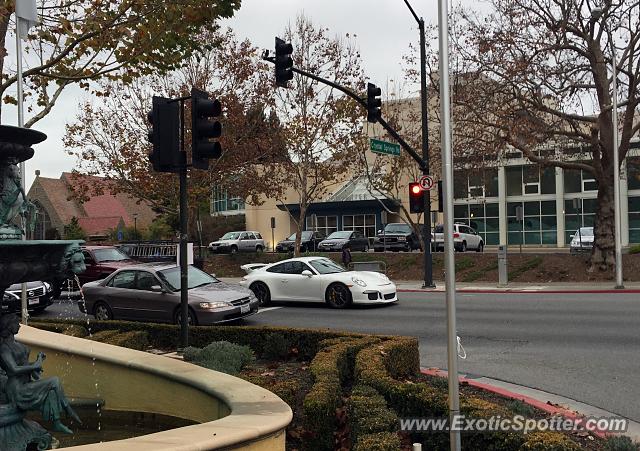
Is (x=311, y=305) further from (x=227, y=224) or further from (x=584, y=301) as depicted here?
(x=227, y=224)

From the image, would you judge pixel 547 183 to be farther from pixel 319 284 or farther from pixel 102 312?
pixel 102 312

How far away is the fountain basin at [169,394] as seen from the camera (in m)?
4.08

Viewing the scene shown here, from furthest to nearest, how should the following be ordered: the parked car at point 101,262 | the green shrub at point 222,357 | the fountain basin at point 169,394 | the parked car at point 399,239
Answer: the parked car at point 399,239 → the parked car at point 101,262 → the green shrub at point 222,357 → the fountain basin at point 169,394

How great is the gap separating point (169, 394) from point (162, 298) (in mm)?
7846

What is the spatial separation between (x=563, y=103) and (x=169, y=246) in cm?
1867

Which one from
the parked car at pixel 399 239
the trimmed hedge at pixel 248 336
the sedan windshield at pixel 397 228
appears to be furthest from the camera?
the sedan windshield at pixel 397 228

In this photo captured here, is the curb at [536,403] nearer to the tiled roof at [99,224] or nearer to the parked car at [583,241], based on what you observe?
the parked car at [583,241]


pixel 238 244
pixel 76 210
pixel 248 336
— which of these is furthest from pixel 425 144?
pixel 76 210

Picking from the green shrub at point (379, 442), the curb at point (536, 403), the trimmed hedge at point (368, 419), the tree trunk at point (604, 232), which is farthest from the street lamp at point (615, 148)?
the green shrub at point (379, 442)

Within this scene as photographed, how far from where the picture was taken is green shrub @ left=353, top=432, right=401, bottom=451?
4770mm

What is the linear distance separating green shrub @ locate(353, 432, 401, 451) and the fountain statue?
2308mm

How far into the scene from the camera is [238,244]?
173 ft

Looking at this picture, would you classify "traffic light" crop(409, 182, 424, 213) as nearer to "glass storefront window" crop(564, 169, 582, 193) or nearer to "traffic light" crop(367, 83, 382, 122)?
"traffic light" crop(367, 83, 382, 122)

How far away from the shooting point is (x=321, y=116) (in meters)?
32.1
